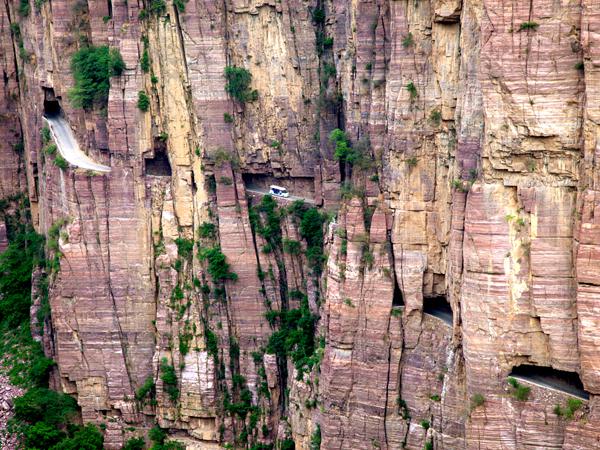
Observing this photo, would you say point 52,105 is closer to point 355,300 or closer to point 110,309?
point 110,309

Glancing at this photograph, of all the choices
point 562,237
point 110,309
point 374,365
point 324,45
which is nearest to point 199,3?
point 324,45

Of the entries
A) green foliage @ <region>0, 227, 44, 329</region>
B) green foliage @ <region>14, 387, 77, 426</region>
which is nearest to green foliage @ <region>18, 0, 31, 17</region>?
green foliage @ <region>0, 227, 44, 329</region>

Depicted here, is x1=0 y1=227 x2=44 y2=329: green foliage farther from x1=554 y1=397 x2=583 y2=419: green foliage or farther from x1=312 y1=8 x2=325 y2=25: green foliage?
x1=554 y1=397 x2=583 y2=419: green foliage

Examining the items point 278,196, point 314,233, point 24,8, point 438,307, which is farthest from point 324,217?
point 24,8

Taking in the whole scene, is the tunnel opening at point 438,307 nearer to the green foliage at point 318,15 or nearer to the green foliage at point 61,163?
the green foliage at point 318,15

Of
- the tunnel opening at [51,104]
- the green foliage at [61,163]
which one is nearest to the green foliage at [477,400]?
the green foliage at [61,163]

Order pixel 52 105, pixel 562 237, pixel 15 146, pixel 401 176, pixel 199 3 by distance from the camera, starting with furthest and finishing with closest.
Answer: pixel 15 146, pixel 52 105, pixel 199 3, pixel 401 176, pixel 562 237
